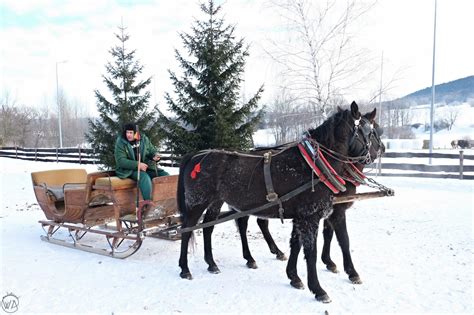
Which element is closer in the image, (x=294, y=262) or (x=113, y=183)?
(x=294, y=262)

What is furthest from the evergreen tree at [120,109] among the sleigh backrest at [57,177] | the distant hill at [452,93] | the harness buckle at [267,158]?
the distant hill at [452,93]

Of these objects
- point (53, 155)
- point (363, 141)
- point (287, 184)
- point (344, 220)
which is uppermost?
point (363, 141)

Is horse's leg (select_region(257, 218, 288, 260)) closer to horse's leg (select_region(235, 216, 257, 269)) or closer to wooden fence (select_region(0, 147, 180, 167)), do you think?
horse's leg (select_region(235, 216, 257, 269))

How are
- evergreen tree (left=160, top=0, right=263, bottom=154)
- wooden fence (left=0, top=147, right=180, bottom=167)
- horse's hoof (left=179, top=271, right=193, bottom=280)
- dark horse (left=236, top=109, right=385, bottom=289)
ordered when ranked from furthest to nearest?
wooden fence (left=0, top=147, right=180, bottom=167) → evergreen tree (left=160, top=0, right=263, bottom=154) → horse's hoof (left=179, top=271, right=193, bottom=280) → dark horse (left=236, top=109, right=385, bottom=289)

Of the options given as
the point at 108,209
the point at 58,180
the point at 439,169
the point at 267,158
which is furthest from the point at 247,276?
the point at 439,169

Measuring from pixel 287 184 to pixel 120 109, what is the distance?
349 inches

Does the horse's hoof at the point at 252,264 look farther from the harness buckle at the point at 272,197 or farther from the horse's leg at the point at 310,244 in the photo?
the harness buckle at the point at 272,197

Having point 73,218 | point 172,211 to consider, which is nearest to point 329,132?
point 172,211

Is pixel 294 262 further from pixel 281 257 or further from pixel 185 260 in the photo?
pixel 185 260

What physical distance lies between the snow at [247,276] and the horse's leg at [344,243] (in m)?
0.12

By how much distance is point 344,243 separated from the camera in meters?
4.74

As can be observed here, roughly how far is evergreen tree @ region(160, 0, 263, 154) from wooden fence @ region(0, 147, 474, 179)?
88cm

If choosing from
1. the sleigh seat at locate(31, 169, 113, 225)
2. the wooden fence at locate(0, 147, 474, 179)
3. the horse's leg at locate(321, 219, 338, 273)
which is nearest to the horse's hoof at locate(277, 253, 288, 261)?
the horse's leg at locate(321, 219, 338, 273)

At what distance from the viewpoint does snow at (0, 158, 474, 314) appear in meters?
4.03
